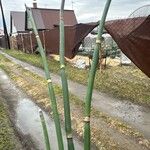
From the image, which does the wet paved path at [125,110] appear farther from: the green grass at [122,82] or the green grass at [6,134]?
the green grass at [6,134]

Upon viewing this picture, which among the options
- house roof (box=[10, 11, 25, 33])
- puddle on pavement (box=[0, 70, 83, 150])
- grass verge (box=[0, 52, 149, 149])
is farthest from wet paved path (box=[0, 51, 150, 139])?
house roof (box=[10, 11, 25, 33])

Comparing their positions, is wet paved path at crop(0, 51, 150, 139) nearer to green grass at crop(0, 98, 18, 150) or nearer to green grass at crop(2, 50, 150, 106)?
green grass at crop(2, 50, 150, 106)

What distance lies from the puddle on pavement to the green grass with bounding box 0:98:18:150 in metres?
0.28

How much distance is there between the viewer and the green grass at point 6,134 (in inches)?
257

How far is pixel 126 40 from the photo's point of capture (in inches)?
343

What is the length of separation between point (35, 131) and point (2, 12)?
1600 inches

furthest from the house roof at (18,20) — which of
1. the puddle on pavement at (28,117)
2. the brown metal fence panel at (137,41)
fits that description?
the brown metal fence panel at (137,41)

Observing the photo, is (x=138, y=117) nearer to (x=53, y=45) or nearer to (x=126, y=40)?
(x=126, y=40)

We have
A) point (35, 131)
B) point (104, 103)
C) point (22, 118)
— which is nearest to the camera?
point (35, 131)

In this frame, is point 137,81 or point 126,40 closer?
point 126,40

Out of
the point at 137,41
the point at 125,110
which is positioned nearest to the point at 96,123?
the point at 125,110

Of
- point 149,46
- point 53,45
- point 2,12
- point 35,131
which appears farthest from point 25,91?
point 2,12

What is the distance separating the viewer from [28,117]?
350 inches

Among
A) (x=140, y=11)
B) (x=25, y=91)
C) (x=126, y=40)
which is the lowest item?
(x=25, y=91)
